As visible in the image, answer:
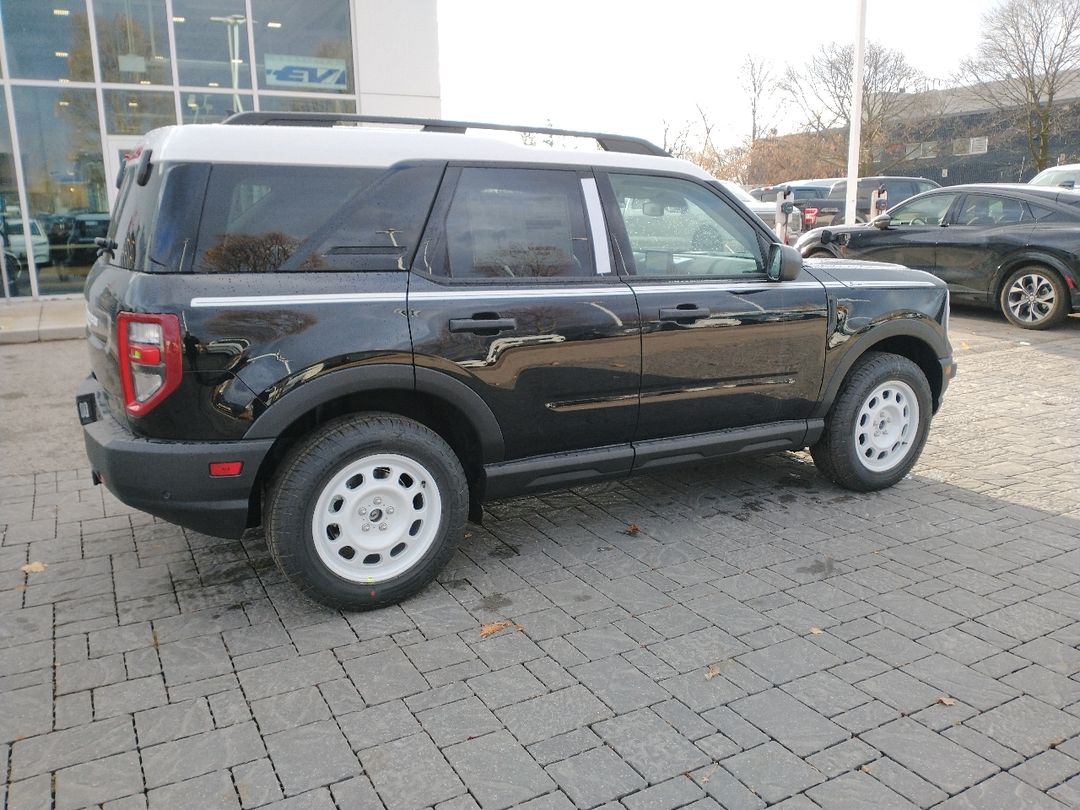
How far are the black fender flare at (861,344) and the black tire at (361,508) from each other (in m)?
2.23

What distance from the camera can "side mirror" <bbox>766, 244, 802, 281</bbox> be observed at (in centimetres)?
462

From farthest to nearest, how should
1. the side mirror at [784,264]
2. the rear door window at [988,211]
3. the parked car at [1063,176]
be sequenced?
1. the parked car at [1063,176]
2. the rear door window at [988,211]
3. the side mirror at [784,264]

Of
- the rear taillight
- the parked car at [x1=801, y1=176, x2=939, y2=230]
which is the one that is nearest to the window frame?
the rear taillight

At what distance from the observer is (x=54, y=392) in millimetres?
7957

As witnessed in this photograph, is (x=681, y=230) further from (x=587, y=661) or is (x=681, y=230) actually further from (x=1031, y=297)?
(x=1031, y=297)

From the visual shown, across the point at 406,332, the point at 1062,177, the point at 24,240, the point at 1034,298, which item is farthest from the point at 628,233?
the point at 1062,177

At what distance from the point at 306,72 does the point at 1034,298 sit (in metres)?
11.3

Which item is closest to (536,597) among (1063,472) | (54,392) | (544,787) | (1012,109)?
(544,787)

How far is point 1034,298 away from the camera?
1056cm

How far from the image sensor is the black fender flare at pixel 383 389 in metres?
3.42

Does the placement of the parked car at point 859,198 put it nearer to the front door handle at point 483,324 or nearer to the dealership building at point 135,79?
the dealership building at point 135,79

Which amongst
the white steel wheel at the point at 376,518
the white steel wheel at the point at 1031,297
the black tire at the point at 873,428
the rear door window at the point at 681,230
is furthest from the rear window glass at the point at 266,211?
the white steel wheel at the point at 1031,297

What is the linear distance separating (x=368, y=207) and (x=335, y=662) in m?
1.81

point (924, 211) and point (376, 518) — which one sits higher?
point (924, 211)
